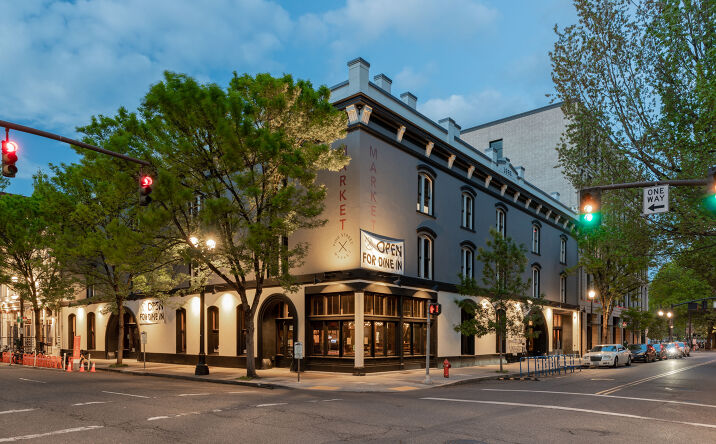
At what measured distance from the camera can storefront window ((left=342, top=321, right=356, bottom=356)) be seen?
2398 centimetres

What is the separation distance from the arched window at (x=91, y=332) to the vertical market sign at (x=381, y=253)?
28444mm

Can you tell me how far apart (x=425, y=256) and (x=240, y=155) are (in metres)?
12.9

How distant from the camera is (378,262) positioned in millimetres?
24422

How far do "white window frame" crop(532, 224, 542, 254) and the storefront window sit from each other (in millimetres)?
21703

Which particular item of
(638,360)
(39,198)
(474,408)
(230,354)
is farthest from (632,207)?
(39,198)

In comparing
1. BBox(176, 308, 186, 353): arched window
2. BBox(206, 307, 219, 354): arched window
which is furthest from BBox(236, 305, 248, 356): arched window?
BBox(176, 308, 186, 353): arched window

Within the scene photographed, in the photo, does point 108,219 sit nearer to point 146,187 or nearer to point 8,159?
point 146,187

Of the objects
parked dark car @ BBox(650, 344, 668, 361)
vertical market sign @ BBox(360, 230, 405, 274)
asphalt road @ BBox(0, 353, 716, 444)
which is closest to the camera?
asphalt road @ BBox(0, 353, 716, 444)

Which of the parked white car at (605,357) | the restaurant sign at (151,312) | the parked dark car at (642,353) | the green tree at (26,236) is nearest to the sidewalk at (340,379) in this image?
the restaurant sign at (151,312)

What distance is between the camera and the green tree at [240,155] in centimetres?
1959

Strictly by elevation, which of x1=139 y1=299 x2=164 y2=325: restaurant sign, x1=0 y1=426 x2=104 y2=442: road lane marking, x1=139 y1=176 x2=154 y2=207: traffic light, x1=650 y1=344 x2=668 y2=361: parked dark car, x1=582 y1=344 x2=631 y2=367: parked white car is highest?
x1=139 y1=176 x2=154 y2=207: traffic light

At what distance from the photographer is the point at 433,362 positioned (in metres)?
28.2

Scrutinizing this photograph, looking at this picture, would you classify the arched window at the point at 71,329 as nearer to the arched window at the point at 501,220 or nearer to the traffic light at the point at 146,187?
the arched window at the point at 501,220

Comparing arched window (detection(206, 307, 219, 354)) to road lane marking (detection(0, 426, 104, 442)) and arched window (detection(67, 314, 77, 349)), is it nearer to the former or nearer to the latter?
road lane marking (detection(0, 426, 104, 442))
